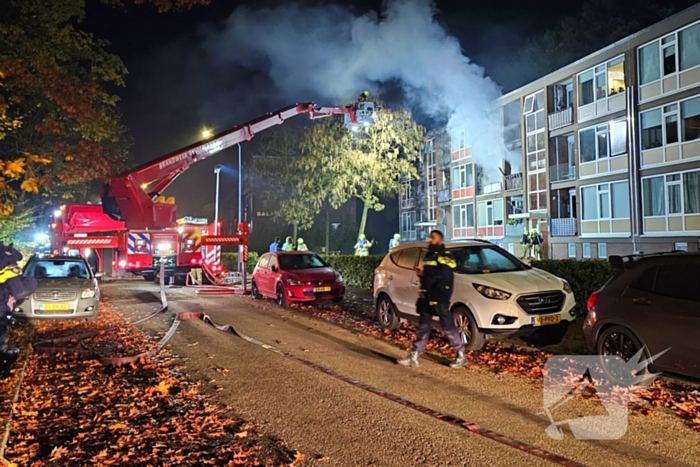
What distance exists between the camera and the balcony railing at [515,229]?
1355 inches

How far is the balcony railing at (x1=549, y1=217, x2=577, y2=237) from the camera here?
1150 inches

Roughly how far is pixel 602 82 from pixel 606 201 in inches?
224

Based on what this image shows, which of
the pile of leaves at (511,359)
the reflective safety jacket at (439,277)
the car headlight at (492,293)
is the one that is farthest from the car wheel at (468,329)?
the reflective safety jacket at (439,277)

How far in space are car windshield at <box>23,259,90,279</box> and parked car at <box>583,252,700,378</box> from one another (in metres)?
10.8

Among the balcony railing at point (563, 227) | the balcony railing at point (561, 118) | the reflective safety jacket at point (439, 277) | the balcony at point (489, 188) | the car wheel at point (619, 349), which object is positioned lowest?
the car wheel at point (619, 349)

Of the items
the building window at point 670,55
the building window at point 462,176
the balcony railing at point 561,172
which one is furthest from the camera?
the building window at point 462,176

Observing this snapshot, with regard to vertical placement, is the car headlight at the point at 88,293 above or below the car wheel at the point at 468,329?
above

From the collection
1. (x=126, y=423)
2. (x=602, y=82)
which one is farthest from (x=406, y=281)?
(x=602, y=82)

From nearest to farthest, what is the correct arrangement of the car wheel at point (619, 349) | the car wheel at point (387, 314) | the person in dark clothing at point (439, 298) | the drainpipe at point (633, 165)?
the car wheel at point (619, 349)
the person in dark clothing at point (439, 298)
the car wheel at point (387, 314)
the drainpipe at point (633, 165)

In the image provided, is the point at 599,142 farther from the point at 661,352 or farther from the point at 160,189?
the point at 661,352

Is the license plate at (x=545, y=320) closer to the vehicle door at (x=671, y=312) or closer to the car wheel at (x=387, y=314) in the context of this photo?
the vehicle door at (x=671, y=312)

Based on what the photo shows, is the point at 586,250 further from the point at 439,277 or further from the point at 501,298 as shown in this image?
the point at 439,277

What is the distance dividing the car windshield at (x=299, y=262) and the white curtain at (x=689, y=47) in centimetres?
1731

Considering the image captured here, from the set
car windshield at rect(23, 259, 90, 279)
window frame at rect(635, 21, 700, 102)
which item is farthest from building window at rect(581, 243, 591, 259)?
car windshield at rect(23, 259, 90, 279)
